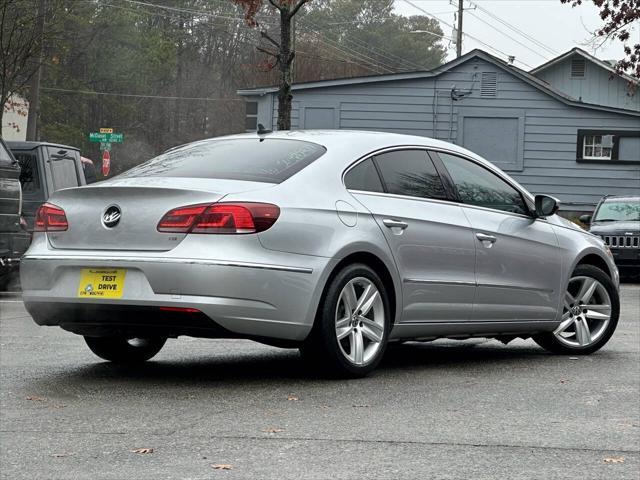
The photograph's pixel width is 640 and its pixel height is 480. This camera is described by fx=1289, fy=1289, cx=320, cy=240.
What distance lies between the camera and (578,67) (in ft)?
148

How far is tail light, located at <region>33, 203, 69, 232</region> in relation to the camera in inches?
299

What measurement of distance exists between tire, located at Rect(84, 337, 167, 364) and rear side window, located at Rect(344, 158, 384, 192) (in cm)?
166

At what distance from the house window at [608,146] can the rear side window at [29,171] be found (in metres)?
20.8

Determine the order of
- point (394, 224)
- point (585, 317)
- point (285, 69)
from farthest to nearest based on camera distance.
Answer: point (285, 69) < point (585, 317) < point (394, 224)

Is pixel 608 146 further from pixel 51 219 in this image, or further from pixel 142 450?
pixel 142 450

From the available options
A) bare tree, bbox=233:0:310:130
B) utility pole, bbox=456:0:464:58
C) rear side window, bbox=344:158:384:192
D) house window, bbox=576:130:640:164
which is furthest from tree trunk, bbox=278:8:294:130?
utility pole, bbox=456:0:464:58

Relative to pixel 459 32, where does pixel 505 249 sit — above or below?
below

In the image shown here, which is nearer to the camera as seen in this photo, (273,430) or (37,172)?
(273,430)

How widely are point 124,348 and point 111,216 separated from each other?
1341 millimetres

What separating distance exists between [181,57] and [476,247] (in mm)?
69206

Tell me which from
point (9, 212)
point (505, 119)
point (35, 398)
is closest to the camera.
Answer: point (35, 398)

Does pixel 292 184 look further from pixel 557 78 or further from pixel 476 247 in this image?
pixel 557 78

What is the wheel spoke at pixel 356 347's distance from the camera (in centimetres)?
770

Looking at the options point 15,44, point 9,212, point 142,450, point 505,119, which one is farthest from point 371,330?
point 505,119
